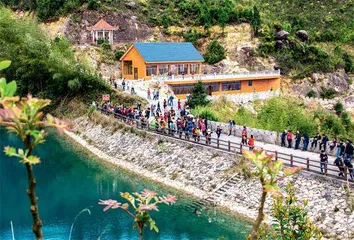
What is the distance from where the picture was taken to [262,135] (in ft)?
107

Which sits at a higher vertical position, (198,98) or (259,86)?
(198,98)

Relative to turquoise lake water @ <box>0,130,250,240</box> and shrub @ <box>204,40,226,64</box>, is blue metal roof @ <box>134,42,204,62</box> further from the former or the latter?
turquoise lake water @ <box>0,130,250,240</box>

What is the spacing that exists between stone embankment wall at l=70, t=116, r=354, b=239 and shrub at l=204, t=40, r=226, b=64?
90.3 ft

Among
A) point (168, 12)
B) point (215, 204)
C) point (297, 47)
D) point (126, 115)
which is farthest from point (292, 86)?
point (215, 204)

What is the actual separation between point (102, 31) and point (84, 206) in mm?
42887

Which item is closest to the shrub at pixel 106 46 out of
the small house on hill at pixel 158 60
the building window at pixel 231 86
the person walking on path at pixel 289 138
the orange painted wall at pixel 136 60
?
the small house on hill at pixel 158 60

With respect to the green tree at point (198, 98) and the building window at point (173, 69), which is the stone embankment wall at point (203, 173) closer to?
the green tree at point (198, 98)

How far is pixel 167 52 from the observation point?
55688 mm

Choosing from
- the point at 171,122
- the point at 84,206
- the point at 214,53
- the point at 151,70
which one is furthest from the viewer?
the point at 214,53

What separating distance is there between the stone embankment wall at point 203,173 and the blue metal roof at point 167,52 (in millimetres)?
14040

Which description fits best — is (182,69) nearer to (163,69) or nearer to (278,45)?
(163,69)

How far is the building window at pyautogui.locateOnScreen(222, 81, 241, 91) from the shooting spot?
55.9 metres


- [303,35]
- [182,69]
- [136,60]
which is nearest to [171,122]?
[136,60]

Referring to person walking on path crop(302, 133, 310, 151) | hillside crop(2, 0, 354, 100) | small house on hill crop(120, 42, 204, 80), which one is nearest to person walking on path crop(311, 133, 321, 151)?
person walking on path crop(302, 133, 310, 151)
